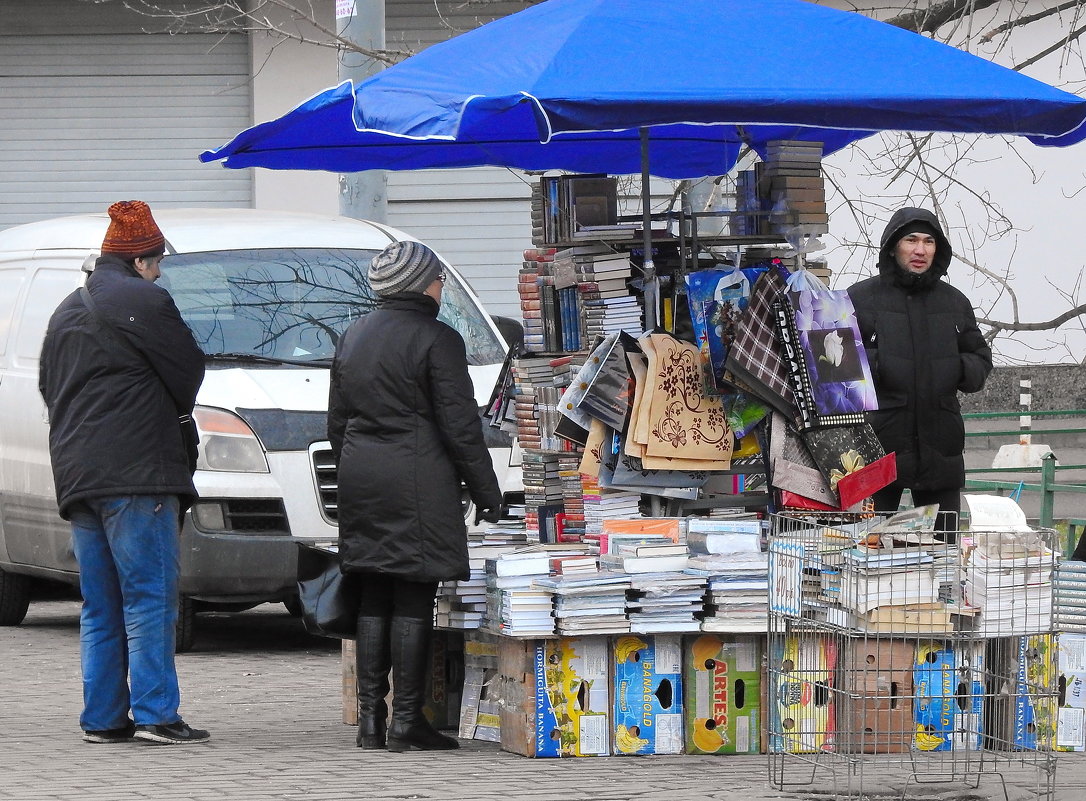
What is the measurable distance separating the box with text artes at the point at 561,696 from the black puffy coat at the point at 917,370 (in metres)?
1.59

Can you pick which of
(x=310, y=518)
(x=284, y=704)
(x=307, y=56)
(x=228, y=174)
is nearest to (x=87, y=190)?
(x=228, y=174)

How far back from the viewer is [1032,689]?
596cm

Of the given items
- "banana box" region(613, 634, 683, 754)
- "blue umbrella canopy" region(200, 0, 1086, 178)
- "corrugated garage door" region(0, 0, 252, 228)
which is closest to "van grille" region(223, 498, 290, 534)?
"blue umbrella canopy" region(200, 0, 1086, 178)

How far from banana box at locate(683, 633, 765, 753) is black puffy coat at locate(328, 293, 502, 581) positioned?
3.12 feet

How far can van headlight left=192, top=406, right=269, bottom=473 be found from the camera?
356 inches

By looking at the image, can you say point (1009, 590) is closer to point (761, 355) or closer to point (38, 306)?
point (761, 355)

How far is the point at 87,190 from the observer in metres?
17.2

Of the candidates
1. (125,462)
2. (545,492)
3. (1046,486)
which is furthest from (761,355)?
Result: (1046,486)

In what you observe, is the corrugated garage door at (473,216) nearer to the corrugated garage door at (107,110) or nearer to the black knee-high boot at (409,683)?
the corrugated garage door at (107,110)

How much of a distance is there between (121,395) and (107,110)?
11.0 m

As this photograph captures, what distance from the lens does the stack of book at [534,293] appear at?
757 cm

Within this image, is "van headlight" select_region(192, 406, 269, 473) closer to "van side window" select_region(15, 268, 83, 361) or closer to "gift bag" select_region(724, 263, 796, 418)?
"van side window" select_region(15, 268, 83, 361)

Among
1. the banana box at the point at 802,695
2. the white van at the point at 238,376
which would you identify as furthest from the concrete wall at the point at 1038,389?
the banana box at the point at 802,695

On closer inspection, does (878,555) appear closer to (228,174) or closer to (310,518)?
(310,518)
